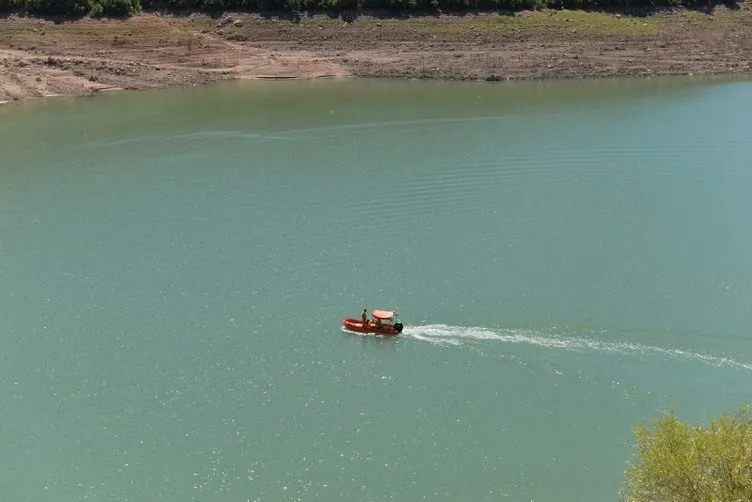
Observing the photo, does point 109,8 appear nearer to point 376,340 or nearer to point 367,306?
A: point 367,306

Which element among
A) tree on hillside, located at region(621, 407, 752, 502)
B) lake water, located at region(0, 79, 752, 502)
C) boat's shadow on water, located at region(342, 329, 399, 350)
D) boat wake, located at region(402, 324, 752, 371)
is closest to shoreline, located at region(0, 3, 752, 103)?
lake water, located at region(0, 79, 752, 502)

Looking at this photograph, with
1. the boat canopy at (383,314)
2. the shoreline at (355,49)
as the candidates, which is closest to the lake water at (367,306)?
the boat canopy at (383,314)

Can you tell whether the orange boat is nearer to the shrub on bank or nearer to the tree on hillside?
the tree on hillside

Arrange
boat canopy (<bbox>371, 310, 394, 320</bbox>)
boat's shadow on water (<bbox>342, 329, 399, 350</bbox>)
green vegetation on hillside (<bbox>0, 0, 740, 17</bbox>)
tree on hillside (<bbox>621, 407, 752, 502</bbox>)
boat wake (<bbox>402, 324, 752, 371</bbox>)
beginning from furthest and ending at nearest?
green vegetation on hillside (<bbox>0, 0, 740, 17</bbox>)
boat canopy (<bbox>371, 310, 394, 320</bbox>)
boat's shadow on water (<bbox>342, 329, 399, 350</bbox>)
boat wake (<bbox>402, 324, 752, 371</bbox>)
tree on hillside (<bbox>621, 407, 752, 502</bbox>)

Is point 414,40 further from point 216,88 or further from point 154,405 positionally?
point 154,405

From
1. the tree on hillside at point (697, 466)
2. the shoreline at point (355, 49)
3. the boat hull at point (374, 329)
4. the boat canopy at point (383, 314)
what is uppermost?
the shoreline at point (355, 49)

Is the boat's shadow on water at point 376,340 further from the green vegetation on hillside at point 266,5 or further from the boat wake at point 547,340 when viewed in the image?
the green vegetation on hillside at point 266,5
